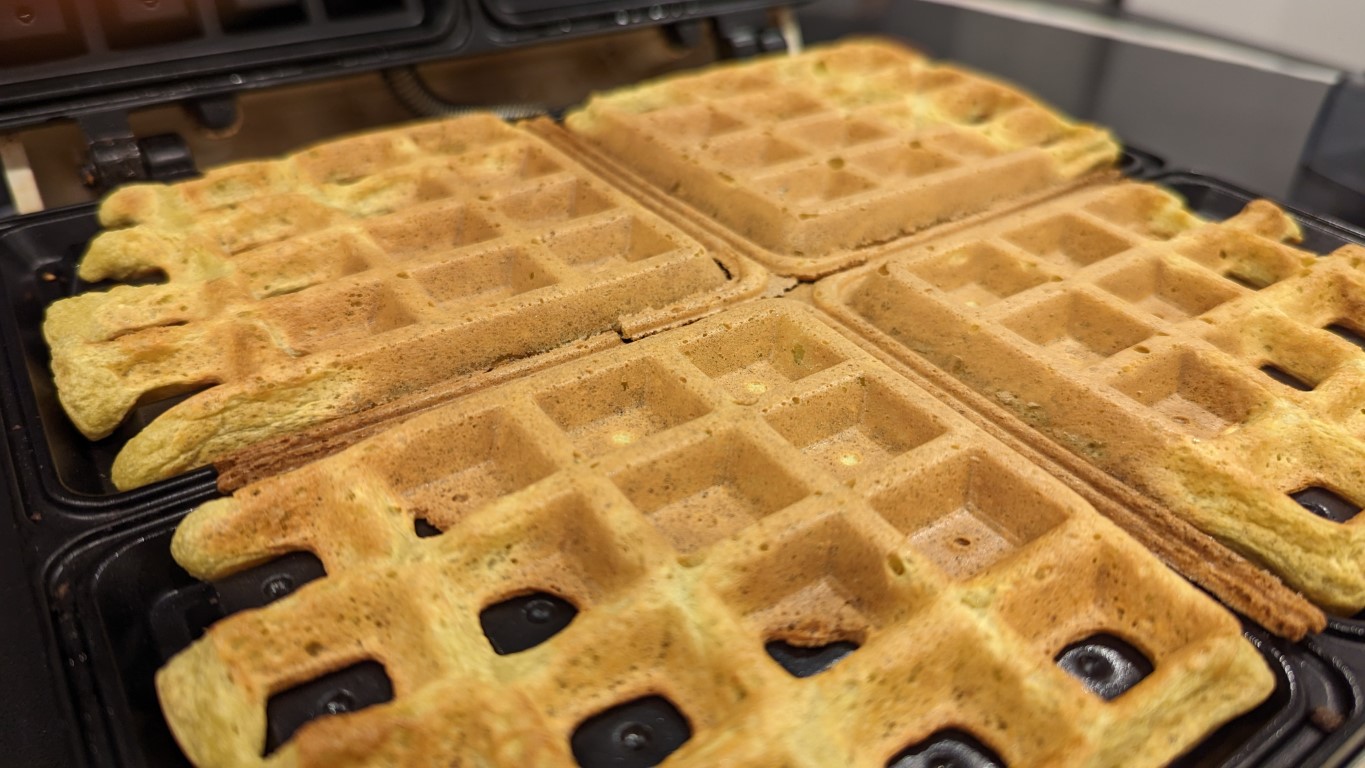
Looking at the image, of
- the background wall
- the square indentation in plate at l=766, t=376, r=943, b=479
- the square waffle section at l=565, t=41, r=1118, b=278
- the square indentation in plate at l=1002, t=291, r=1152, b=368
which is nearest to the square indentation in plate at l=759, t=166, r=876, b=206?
the square waffle section at l=565, t=41, r=1118, b=278

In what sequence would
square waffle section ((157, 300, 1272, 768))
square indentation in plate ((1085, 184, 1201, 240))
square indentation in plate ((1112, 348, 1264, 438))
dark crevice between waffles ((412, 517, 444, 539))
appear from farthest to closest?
square indentation in plate ((1085, 184, 1201, 240)) → square indentation in plate ((1112, 348, 1264, 438)) → dark crevice between waffles ((412, 517, 444, 539)) → square waffle section ((157, 300, 1272, 768))

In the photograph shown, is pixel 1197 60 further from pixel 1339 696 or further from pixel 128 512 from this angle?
pixel 128 512

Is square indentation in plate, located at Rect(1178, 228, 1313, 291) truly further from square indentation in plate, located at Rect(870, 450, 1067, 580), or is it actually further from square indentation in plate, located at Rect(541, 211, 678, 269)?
square indentation in plate, located at Rect(541, 211, 678, 269)

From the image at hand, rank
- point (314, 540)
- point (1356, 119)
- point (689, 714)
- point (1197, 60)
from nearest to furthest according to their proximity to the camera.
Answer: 1. point (689, 714)
2. point (314, 540)
3. point (1356, 119)
4. point (1197, 60)

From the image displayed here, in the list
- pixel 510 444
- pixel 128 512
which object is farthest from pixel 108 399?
pixel 510 444

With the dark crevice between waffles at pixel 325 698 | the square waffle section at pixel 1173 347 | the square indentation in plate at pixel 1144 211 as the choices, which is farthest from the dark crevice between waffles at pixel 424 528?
the square indentation in plate at pixel 1144 211

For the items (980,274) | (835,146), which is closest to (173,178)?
(835,146)

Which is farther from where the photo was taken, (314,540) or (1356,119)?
(1356,119)

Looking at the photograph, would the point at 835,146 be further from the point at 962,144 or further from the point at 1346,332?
the point at 1346,332
